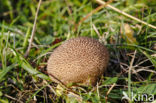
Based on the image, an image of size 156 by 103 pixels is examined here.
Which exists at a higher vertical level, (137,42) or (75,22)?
(75,22)

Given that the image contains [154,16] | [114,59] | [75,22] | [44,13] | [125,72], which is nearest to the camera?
[125,72]

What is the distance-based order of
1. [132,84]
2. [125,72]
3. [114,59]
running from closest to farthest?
[132,84]
[125,72]
[114,59]

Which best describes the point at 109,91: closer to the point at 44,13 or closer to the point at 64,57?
the point at 64,57

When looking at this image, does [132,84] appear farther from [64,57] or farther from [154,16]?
[154,16]

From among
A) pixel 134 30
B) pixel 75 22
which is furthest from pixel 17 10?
pixel 134 30


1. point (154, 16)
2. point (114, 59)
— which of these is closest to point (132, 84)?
point (114, 59)

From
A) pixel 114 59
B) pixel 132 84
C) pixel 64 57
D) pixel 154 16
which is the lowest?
pixel 132 84

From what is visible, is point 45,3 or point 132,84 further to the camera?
point 45,3
